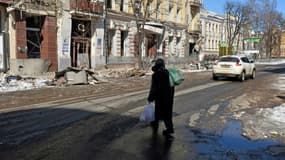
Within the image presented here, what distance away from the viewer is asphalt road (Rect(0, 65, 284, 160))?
6422 millimetres

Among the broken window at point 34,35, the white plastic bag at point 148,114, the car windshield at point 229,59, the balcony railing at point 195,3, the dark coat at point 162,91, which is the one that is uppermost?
the balcony railing at point 195,3

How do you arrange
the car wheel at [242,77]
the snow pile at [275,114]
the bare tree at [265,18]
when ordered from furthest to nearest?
the bare tree at [265,18], the car wheel at [242,77], the snow pile at [275,114]

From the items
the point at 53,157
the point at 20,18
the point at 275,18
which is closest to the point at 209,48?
the point at 275,18

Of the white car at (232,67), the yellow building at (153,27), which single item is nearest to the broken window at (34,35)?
the yellow building at (153,27)

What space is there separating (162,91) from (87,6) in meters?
23.9

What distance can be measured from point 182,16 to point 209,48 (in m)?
32.1

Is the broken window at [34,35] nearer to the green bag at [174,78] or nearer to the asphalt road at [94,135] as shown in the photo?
the asphalt road at [94,135]

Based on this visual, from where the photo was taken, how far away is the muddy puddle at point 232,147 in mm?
6590

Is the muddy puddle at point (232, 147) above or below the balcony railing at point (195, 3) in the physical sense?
below

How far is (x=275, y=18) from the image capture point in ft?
255

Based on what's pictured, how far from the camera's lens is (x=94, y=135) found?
7.79m

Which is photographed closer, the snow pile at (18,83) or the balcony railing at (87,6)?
the snow pile at (18,83)

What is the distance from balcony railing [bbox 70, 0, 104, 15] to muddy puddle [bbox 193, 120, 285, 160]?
22.8m

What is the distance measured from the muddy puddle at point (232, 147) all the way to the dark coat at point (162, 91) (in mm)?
903
